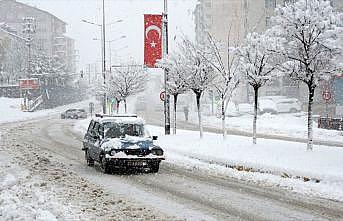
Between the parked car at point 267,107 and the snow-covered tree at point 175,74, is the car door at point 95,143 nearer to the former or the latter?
the snow-covered tree at point 175,74

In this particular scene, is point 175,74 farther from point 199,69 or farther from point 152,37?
point 199,69

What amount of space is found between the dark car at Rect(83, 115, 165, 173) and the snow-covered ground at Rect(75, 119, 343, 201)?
6.39ft

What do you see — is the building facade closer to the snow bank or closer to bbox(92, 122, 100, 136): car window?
bbox(92, 122, 100, 136): car window

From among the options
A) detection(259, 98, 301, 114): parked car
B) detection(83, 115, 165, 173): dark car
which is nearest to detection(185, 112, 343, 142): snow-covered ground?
detection(259, 98, 301, 114): parked car

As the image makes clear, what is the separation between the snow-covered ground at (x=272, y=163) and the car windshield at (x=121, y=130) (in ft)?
6.88

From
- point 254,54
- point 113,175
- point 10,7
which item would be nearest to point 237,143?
point 254,54

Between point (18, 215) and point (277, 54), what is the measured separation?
1050 cm

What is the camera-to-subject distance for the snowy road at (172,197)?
9.30 meters

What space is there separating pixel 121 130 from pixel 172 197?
5.31 metres

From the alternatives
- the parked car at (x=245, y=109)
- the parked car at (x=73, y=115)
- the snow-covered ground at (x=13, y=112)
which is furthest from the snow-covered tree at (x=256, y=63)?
the parked car at (x=73, y=115)

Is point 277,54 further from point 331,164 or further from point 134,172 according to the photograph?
point 134,172

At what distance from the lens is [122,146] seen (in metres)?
14.8

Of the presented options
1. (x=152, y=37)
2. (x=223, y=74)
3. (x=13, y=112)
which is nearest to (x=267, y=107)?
(x=152, y=37)

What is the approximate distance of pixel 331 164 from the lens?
Answer: 13.7m
